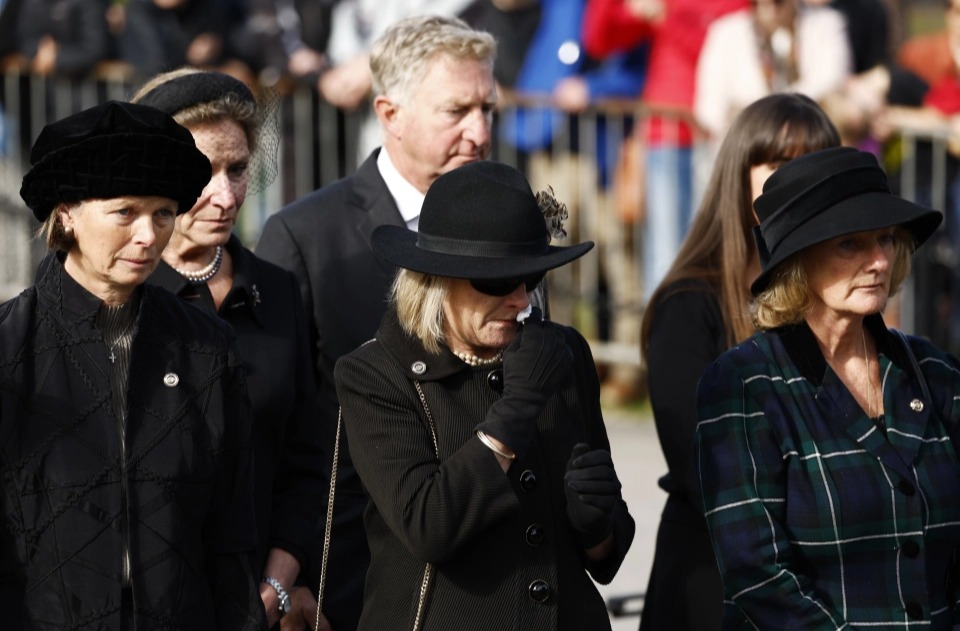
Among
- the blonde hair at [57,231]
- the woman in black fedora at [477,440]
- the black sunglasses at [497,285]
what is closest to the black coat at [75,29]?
the woman in black fedora at [477,440]

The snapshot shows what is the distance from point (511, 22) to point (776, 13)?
1854mm

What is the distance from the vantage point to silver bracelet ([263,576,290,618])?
4297 millimetres

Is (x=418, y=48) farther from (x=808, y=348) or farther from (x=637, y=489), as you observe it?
(x=637, y=489)

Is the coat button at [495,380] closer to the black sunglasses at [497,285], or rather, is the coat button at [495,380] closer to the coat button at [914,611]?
the black sunglasses at [497,285]

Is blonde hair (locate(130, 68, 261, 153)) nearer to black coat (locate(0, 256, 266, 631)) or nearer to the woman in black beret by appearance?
the woman in black beret

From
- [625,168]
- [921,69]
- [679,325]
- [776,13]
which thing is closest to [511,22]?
[625,168]

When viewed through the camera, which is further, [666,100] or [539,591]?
[666,100]

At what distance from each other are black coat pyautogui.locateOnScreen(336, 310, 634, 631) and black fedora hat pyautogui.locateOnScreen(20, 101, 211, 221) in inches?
25.1

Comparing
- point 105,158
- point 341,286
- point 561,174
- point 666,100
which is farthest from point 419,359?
point 561,174

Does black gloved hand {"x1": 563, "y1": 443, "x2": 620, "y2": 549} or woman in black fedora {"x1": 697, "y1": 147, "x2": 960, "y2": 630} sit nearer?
black gloved hand {"x1": 563, "y1": 443, "x2": 620, "y2": 549}

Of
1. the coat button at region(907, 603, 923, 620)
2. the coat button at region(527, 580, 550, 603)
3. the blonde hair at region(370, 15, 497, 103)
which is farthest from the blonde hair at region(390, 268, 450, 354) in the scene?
the blonde hair at region(370, 15, 497, 103)

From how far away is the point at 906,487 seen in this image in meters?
3.93

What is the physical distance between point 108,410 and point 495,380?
0.86 m

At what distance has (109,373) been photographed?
357cm
